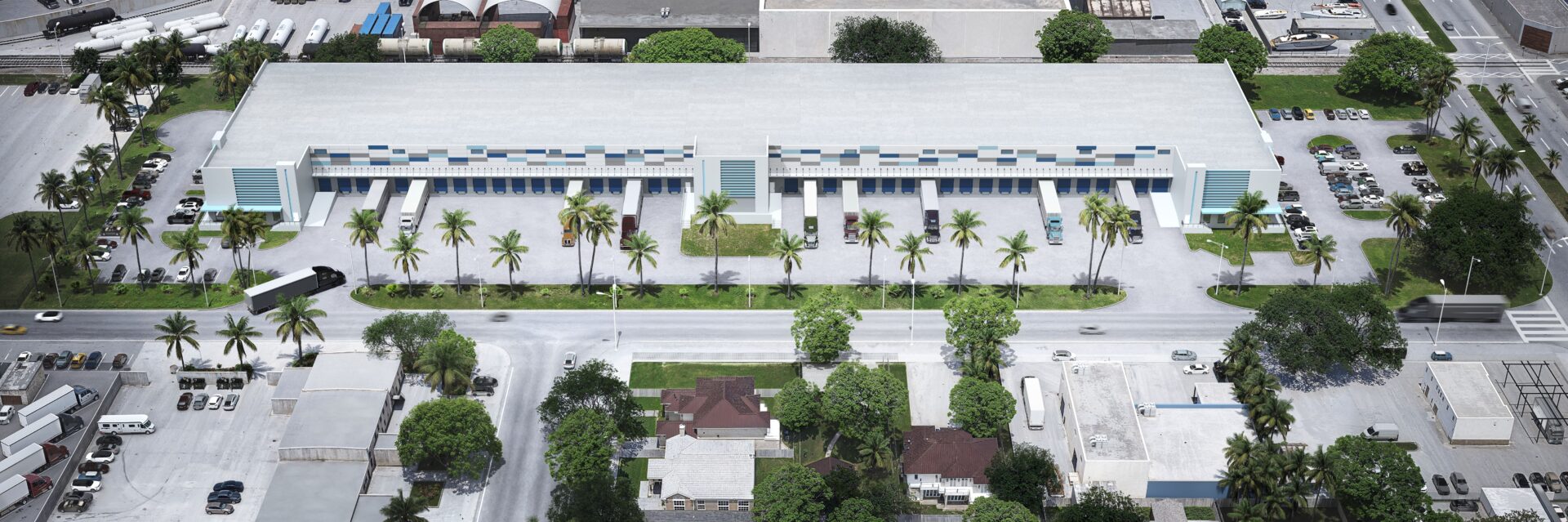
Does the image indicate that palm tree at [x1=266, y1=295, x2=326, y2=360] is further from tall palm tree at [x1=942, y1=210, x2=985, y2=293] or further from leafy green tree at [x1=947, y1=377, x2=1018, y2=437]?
tall palm tree at [x1=942, y1=210, x2=985, y2=293]

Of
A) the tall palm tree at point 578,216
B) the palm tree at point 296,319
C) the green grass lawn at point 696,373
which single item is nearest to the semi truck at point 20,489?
the palm tree at point 296,319

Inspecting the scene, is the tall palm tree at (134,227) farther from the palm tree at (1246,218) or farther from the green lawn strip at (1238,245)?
the palm tree at (1246,218)

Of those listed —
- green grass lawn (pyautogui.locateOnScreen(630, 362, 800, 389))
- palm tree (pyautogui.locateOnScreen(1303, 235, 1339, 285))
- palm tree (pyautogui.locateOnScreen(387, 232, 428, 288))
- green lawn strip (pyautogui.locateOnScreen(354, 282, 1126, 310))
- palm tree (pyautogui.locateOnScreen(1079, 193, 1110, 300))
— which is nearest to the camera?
green grass lawn (pyautogui.locateOnScreen(630, 362, 800, 389))

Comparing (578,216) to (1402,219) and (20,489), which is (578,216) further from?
(1402,219)

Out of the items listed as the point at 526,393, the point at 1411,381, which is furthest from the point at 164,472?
the point at 1411,381

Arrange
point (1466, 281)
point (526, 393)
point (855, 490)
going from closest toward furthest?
point (855, 490), point (526, 393), point (1466, 281)

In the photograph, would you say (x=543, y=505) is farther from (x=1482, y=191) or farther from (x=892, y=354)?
(x=1482, y=191)

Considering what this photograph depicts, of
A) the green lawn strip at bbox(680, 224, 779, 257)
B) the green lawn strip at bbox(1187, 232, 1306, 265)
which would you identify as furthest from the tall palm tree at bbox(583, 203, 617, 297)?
the green lawn strip at bbox(1187, 232, 1306, 265)
